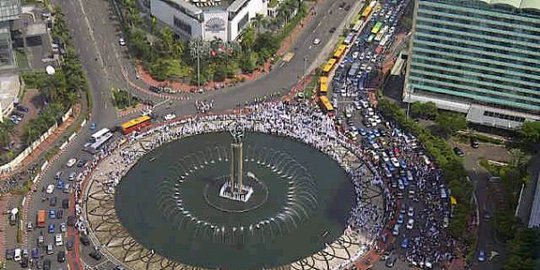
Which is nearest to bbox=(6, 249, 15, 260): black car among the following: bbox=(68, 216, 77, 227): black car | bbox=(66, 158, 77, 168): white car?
bbox=(68, 216, 77, 227): black car

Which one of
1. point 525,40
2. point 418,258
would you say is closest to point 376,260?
point 418,258

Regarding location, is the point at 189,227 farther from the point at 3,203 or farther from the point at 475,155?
the point at 475,155

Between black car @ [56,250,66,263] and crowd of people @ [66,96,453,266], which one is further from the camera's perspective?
crowd of people @ [66,96,453,266]

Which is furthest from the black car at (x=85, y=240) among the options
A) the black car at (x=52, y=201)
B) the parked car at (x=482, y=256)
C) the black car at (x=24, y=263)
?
the parked car at (x=482, y=256)

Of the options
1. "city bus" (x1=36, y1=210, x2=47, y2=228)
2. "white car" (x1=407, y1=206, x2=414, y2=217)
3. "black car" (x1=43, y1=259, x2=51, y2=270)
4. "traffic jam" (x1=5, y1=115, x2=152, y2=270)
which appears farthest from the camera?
"white car" (x1=407, y1=206, x2=414, y2=217)

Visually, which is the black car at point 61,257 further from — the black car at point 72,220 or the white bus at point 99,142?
the white bus at point 99,142

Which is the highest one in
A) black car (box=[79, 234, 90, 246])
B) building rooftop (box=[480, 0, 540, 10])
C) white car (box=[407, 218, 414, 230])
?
building rooftop (box=[480, 0, 540, 10])

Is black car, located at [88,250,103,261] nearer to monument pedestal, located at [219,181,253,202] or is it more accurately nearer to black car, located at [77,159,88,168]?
black car, located at [77,159,88,168]
